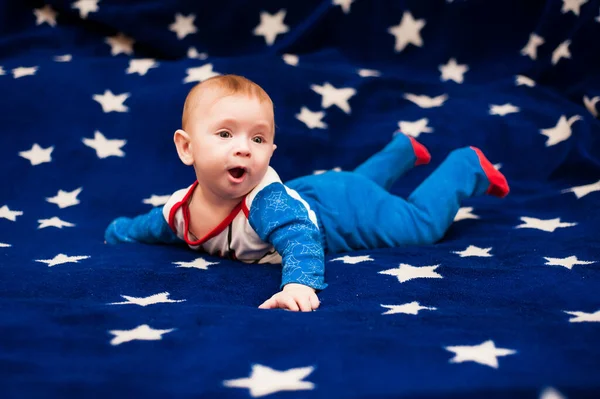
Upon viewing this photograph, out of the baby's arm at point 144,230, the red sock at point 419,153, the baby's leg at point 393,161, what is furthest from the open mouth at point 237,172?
the red sock at point 419,153

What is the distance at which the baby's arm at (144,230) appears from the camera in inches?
59.1

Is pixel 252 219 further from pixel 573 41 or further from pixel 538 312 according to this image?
pixel 573 41

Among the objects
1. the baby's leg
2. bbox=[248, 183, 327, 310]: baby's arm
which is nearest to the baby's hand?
bbox=[248, 183, 327, 310]: baby's arm

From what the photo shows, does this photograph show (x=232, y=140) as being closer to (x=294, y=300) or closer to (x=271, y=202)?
(x=271, y=202)

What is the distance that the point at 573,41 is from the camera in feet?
7.00

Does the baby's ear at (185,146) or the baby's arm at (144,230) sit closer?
the baby's ear at (185,146)

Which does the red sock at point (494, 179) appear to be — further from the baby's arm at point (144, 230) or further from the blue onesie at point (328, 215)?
→ the baby's arm at point (144, 230)

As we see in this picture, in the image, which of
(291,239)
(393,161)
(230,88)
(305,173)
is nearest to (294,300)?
(291,239)

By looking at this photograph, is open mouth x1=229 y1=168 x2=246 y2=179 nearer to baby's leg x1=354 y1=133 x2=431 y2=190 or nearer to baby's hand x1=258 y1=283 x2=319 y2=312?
baby's hand x1=258 y1=283 x2=319 y2=312

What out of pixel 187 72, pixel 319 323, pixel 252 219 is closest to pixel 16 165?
pixel 187 72

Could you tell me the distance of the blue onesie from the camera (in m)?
1.29

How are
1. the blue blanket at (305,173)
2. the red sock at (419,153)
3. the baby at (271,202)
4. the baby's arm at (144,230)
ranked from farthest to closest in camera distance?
the red sock at (419,153), the baby's arm at (144,230), the baby at (271,202), the blue blanket at (305,173)

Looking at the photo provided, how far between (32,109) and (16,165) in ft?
0.59

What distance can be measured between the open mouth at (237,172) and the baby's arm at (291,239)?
55 mm
